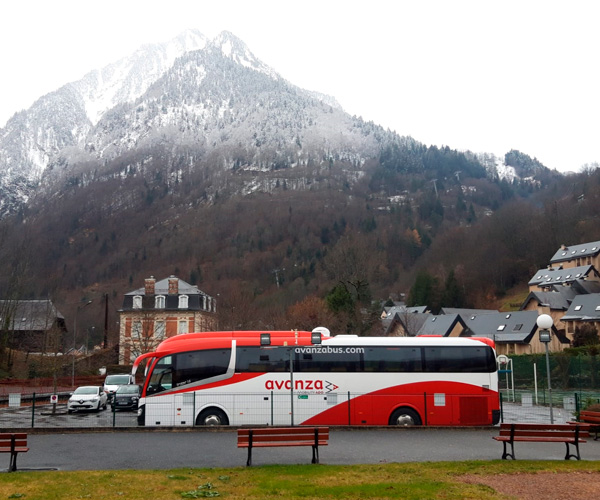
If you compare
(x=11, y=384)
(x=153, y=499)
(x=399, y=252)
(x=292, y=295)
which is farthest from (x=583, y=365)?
(x=399, y=252)

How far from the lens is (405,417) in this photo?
22312mm

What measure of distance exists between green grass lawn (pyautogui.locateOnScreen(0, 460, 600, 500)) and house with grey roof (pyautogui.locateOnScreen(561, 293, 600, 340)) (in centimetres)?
6812

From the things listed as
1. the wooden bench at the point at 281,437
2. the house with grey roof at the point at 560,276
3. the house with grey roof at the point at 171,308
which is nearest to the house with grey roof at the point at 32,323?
the house with grey roof at the point at 171,308

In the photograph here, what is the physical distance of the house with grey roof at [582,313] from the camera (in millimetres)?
75688

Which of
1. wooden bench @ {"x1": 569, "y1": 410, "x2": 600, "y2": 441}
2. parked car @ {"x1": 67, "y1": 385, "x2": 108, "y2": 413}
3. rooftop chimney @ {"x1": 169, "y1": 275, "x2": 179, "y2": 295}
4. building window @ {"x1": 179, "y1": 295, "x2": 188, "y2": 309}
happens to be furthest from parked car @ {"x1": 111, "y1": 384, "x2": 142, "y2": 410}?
rooftop chimney @ {"x1": 169, "y1": 275, "x2": 179, "y2": 295}

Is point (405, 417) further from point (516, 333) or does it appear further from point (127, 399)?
point (516, 333)

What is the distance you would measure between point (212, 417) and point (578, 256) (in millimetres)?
99062

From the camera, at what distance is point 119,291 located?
154125 millimetres

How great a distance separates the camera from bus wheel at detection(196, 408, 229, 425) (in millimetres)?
21766

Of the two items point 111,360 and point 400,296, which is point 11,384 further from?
point 400,296

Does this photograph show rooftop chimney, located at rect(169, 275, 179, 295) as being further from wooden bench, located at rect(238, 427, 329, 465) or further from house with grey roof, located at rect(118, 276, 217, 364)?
wooden bench, located at rect(238, 427, 329, 465)

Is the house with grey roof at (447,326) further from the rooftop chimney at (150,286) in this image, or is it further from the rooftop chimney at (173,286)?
the rooftop chimney at (150,286)

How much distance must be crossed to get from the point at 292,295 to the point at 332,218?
240 feet

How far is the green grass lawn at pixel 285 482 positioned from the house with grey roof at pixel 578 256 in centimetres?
10057
